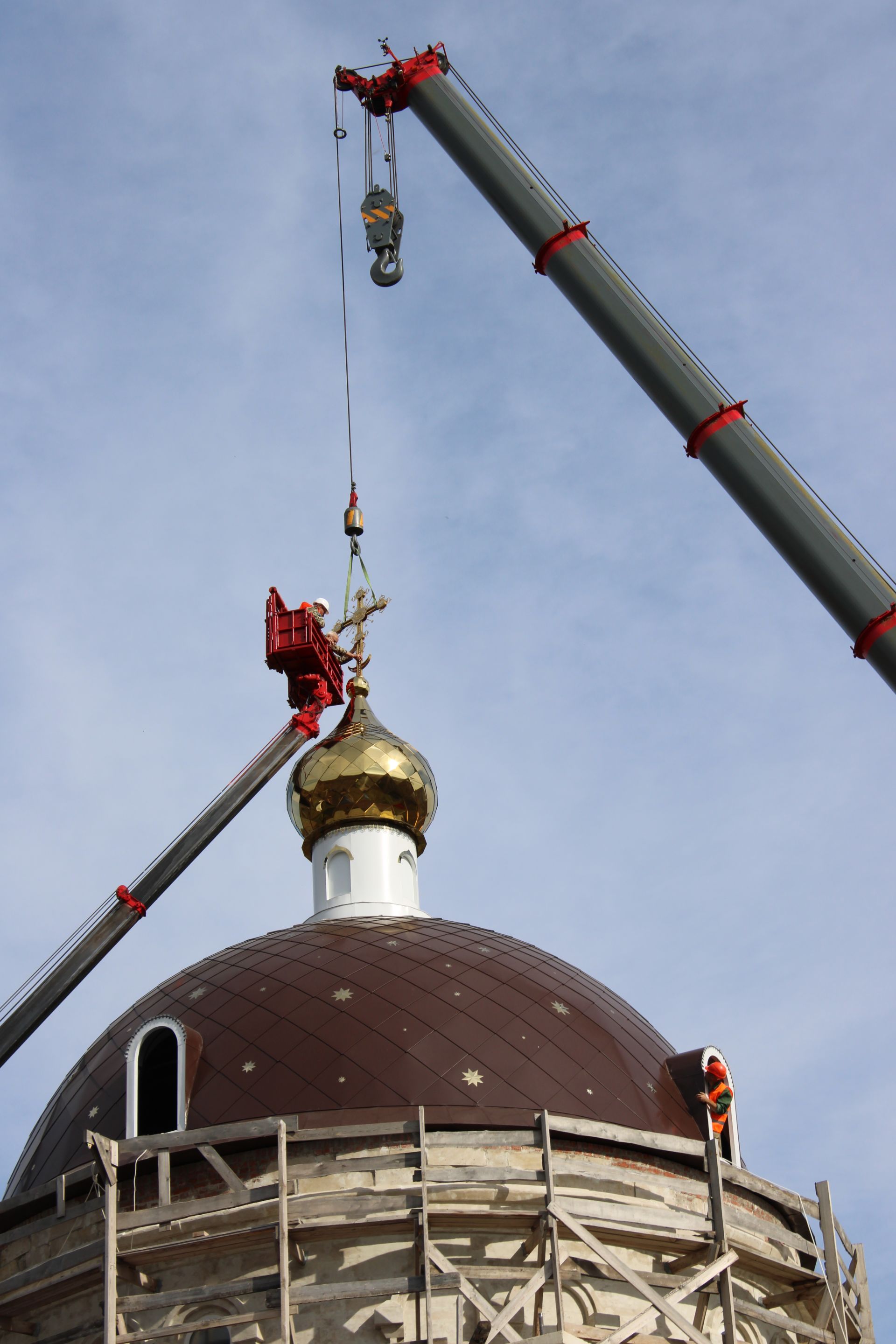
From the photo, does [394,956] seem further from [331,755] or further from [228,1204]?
[331,755]

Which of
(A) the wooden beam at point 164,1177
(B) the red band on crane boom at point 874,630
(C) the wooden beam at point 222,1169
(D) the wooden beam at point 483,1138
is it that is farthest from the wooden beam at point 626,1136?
(B) the red band on crane boom at point 874,630

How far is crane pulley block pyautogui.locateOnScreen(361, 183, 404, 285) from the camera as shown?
19547mm

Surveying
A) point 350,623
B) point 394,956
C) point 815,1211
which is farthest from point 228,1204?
point 350,623

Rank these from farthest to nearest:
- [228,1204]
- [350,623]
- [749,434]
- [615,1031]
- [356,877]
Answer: [350,623], [356,877], [615,1031], [749,434], [228,1204]

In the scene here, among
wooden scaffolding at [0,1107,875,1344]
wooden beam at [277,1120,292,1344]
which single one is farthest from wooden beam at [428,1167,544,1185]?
wooden beam at [277,1120,292,1344]

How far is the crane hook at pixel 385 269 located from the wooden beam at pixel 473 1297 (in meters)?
10.7

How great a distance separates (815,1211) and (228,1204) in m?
5.06

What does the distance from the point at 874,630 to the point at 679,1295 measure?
5.08 m

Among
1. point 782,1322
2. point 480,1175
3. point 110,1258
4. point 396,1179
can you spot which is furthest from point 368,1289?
point 782,1322

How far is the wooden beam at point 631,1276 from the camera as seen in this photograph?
12820 mm

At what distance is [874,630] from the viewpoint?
42.3 ft

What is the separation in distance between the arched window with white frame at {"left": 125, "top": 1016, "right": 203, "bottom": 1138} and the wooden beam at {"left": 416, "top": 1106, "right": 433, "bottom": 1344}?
214 centimetres

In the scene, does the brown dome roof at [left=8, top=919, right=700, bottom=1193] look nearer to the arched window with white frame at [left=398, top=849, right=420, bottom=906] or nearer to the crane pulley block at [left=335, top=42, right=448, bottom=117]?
the arched window with white frame at [left=398, top=849, right=420, bottom=906]

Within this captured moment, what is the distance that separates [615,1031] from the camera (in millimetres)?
15773
